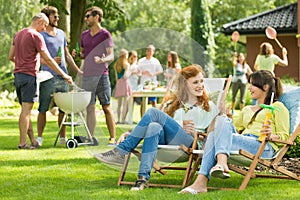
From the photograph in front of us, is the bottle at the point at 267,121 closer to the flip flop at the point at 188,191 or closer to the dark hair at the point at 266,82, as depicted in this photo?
the dark hair at the point at 266,82

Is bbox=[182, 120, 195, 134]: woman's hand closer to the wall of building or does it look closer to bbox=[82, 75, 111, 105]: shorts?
bbox=[82, 75, 111, 105]: shorts

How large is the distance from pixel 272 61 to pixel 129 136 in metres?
6.53

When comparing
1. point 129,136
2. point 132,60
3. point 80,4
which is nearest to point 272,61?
point 80,4

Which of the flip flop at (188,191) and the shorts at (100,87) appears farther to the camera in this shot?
the shorts at (100,87)

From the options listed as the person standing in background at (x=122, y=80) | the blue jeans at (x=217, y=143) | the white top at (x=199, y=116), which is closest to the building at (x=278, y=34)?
the person standing in background at (x=122, y=80)

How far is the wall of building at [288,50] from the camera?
21.4 metres

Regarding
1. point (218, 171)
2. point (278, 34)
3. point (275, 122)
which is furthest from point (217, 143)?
point (278, 34)

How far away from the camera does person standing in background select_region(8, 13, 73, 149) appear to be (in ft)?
25.8

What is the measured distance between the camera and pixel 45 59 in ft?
25.9

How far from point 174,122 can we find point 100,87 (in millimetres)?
2660

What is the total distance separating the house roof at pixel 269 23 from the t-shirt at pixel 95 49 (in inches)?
550

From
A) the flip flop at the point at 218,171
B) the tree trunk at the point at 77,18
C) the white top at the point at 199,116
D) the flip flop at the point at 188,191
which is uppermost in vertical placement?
the tree trunk at the point at 77,18

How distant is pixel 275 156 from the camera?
215 inches

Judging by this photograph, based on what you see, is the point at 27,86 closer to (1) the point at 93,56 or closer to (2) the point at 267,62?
(1) the point at 93,56
